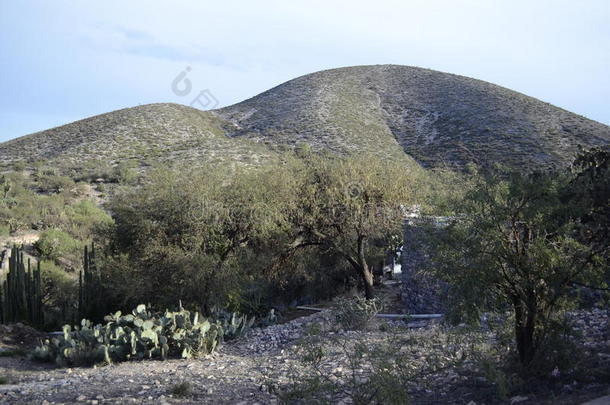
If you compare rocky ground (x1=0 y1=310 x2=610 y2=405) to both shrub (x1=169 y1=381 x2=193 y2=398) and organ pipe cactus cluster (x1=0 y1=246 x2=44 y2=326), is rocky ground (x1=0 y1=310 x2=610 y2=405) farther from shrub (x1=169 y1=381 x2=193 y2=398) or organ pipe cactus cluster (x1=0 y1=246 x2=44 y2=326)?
organ pipe cactus cluster (x1=0 y1=246 x2=44 y2=326)

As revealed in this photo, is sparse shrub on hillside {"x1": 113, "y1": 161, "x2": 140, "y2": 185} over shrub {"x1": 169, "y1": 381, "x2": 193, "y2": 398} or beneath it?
over

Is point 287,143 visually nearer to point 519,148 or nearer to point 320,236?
point 519,148

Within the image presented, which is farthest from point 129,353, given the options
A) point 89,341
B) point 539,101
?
point 539,101

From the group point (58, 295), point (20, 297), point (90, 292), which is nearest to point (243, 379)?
point (90, 292)

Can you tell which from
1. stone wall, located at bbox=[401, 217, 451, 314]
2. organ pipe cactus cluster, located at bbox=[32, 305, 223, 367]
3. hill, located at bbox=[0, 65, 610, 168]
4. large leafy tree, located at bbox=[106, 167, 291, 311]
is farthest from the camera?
hill, located at bbox=[0, 65, 610, 168]

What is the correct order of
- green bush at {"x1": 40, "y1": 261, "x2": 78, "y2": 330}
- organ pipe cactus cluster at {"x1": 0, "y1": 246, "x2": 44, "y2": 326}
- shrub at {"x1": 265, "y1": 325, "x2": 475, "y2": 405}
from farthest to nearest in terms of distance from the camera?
green bush at {"x1": 40, "y1": 261, "x2": 78, "y2": 330} → organ pipe cactus cluster at {"x1": 0, "y1": 246, "x2": 44, "y2": 326} → shrub at {"x1": 265, "y1": 325, "x2": 475, "y2": 405}

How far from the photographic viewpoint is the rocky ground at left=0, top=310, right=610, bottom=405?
655cm

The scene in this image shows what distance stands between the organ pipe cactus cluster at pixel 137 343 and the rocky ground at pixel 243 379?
0.32 meters

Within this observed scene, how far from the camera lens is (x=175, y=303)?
1459 cm

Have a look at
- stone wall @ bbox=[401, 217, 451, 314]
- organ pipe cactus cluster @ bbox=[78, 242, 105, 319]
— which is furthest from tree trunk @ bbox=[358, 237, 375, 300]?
organ pipe cactus cluster @ bbox=[78, 242, 105, 319]

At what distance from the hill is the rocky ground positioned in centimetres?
2101

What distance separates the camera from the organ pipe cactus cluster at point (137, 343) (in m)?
10.7

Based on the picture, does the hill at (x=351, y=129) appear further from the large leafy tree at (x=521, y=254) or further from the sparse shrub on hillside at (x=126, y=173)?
A: the large leafy tree at (x=521, y=254)

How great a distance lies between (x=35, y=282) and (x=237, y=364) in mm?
8526
